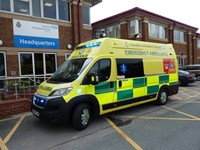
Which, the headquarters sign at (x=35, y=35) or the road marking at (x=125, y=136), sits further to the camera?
the headquarters sign at (x=35, y=35)

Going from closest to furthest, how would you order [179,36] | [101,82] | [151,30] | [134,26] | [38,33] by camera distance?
[101,82]
[38,33]
[134,26]
[151,30]
[179,36]

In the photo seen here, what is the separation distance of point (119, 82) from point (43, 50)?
6.56 metres

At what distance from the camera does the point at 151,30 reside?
67.4ft

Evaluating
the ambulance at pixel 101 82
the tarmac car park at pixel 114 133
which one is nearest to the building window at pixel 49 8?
the ambulance at pixel 101 82

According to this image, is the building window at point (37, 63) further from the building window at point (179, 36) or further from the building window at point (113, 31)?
the building window at point (179, 36)

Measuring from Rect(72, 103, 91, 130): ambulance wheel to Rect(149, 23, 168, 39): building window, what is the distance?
16893 mm

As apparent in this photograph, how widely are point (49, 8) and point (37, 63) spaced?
141 inches

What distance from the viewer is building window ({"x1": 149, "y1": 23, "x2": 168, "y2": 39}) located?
67.5 feet

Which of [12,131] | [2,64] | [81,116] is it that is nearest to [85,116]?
[81,116]

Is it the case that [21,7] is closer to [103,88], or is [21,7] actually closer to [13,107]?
[13,107]

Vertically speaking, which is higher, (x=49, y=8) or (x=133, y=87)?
(x=49, y=8)

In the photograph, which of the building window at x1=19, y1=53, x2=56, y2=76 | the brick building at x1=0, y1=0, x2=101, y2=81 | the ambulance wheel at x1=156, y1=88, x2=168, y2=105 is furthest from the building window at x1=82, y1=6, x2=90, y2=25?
the ambulance wheel at x1=156, y1=88, x2=168, y2=105

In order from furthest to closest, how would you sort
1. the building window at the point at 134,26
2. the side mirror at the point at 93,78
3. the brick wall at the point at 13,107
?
the building window at the point at 134,26 → the brick wall at the point at 13,107 → the side mirror at the point at 93,78

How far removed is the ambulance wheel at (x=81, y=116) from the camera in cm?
527
